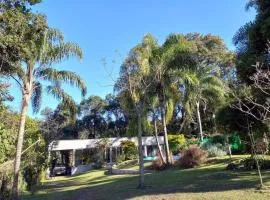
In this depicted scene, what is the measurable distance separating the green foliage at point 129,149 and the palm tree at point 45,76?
20.4m

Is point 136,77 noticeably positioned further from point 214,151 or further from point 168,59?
point 214,151

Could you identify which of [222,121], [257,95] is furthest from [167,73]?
[257,95]

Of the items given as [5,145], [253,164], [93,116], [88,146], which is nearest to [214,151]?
[253,164]

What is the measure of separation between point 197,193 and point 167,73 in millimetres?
9923

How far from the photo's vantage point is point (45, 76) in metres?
18.0

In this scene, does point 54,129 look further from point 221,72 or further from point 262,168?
point 262,168

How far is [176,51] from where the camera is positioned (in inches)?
807

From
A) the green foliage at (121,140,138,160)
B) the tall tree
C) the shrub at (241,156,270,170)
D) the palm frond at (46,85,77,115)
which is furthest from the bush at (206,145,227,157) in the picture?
the green foliage at (121,140,138,160)

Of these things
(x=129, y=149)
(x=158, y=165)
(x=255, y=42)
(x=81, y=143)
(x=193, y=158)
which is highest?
(x=255, y=42)

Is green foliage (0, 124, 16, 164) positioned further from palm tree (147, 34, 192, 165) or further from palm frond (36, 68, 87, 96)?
palm tree (147, 34, 192, 165)

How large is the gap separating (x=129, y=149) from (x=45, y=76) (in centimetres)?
2238

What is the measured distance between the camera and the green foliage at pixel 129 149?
127 ft

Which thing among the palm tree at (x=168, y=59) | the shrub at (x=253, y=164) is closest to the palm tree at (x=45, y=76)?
the palm tree at (x=168, y=59)

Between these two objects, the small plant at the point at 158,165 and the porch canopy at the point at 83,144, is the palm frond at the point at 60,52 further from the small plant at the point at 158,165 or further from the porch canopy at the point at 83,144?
the porch canopy at the point at 83,144
